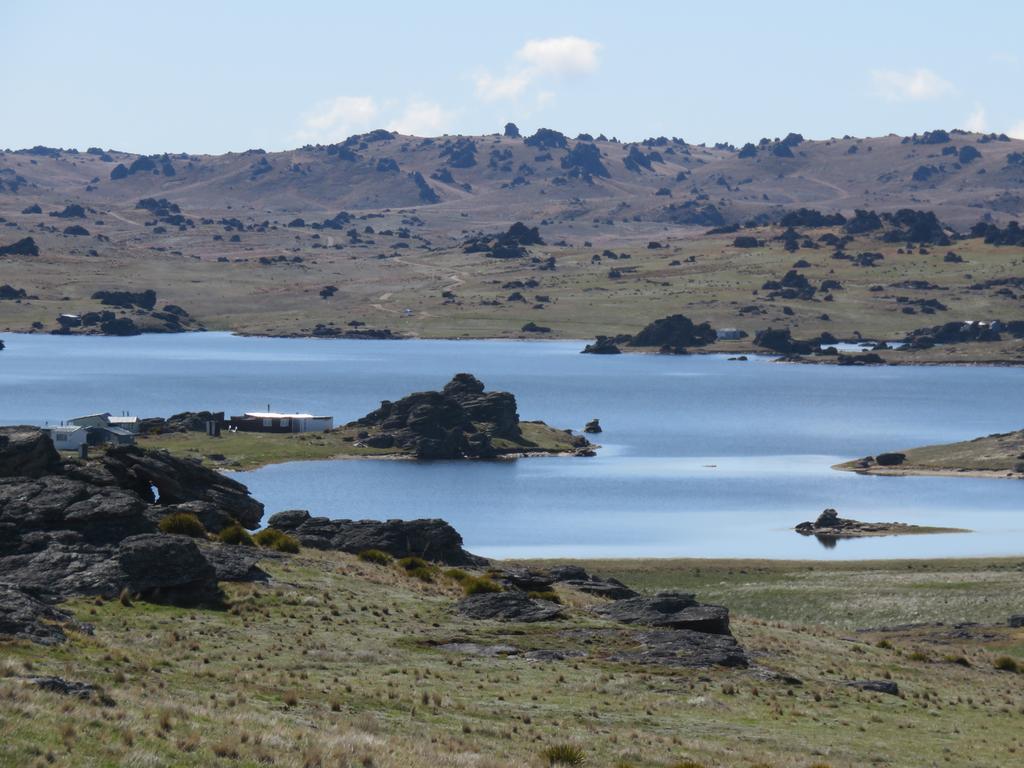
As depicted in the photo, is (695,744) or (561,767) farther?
(695,744)

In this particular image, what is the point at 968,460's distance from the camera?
15112cm

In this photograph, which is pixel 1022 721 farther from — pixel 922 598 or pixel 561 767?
pixel 922 598

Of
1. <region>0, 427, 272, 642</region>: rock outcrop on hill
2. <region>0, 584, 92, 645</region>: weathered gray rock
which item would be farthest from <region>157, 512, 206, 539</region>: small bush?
<region>0, 584, 92, 645</region>: weathered gray rock

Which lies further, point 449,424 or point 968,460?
point 449,424

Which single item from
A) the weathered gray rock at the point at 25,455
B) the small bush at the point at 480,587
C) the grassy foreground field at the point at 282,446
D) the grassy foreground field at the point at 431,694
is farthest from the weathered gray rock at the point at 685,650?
the grassy foreground field at the point at 282,446

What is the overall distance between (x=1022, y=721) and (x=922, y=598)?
3635cm

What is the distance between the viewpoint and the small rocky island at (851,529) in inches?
4382

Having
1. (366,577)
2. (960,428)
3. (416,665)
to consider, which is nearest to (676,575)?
(366,577)

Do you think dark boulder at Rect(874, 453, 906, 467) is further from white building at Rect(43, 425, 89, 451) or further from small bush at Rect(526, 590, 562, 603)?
small bush at Rect(526, 590, 562, 603)

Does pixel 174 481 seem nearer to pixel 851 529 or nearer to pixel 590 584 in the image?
pixel 590 584

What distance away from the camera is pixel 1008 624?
2707 inches

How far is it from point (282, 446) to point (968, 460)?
65086 mm

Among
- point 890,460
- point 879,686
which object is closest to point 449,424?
point 890,460

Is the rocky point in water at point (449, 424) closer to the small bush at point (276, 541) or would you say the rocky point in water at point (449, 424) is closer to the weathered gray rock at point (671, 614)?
the small bush at point (276, 541)
